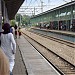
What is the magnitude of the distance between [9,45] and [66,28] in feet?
168

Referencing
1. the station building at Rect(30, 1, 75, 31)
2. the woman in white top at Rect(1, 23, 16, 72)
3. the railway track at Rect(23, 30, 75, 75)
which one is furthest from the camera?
the station building at Rect(30, 1, 75, 31)

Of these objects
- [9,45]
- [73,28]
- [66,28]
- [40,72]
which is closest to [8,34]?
[9,45]

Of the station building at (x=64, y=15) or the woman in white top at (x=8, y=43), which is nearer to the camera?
the woman in white top at (x=8, y=43)

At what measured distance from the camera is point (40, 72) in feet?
37.9

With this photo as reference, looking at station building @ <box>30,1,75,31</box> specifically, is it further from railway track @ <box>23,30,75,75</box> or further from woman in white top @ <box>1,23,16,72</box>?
woman in white top @ <box>1,23,16,72</box>

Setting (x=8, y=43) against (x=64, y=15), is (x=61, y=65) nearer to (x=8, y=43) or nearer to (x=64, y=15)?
(x=8, y=43)

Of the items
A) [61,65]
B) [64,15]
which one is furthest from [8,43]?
[64,15]

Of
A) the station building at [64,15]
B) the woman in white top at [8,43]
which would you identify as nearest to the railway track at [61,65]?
the woman in white top at [8,43]

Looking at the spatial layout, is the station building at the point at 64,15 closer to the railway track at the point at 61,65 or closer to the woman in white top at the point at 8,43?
the railway track at the point at 61,65

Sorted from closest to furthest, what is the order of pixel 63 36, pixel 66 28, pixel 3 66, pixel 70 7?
pixel 3 66 < pixel 63 36 < pixel 70 7 < pixel 66 28

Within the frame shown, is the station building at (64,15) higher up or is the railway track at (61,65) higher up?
the station building at (64,15)

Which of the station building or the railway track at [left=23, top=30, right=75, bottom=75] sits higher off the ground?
the station building

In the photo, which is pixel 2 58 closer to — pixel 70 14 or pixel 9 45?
pixel 9 45

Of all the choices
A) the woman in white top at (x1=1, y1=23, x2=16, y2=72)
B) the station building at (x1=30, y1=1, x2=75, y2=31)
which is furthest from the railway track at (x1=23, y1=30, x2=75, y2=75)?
the station building at (x1=30, y1=1, x2=75, y2=31)
